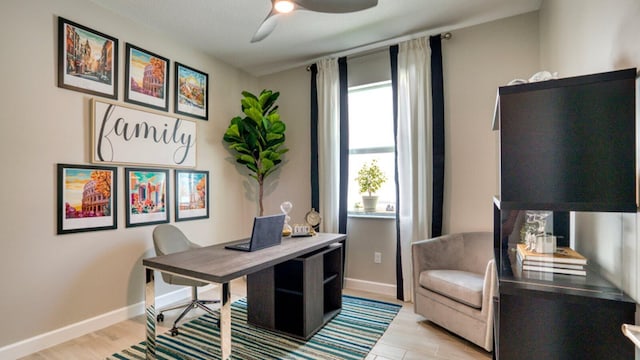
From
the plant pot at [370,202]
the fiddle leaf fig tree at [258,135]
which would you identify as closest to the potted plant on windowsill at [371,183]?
the plant pot at [370,202]

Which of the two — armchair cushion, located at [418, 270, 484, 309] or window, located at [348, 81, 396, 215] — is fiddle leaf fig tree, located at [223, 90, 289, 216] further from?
armchair cushion, located at [418, 270, 484, 309]

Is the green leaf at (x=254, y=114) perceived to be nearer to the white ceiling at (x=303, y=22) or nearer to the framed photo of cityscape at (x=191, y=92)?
the framed photo of cityscape at (x=191, y=92)

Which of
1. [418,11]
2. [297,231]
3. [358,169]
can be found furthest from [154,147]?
[418,11]

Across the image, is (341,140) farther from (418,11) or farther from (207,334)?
(207,334)

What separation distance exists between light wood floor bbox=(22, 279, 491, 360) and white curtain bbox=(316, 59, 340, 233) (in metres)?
1.36

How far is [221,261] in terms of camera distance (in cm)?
194

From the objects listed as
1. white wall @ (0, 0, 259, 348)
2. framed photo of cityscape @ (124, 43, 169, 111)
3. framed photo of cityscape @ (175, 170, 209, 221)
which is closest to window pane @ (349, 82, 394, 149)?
framed photo of cityscape @ (175, 170, 209, 221)

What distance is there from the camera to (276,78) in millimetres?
4301

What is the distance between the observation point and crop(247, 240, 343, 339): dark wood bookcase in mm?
2432

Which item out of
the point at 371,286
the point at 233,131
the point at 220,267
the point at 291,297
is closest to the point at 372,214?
the point at 371,286

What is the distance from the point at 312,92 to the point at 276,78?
0.71m

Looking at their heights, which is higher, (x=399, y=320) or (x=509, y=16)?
(x=509, y=16)

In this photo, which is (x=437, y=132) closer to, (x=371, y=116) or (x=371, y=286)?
(x=371, y=116)

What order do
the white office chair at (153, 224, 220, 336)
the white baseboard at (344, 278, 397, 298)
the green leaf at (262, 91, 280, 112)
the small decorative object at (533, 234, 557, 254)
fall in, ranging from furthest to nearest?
the green leaf at (262, 91, 280, 112), the white baseboard at (344, 278, 397, 298), the white office chair at (153, 224, 220, 336), the small decorative object at (533, 234, 557, 254)
